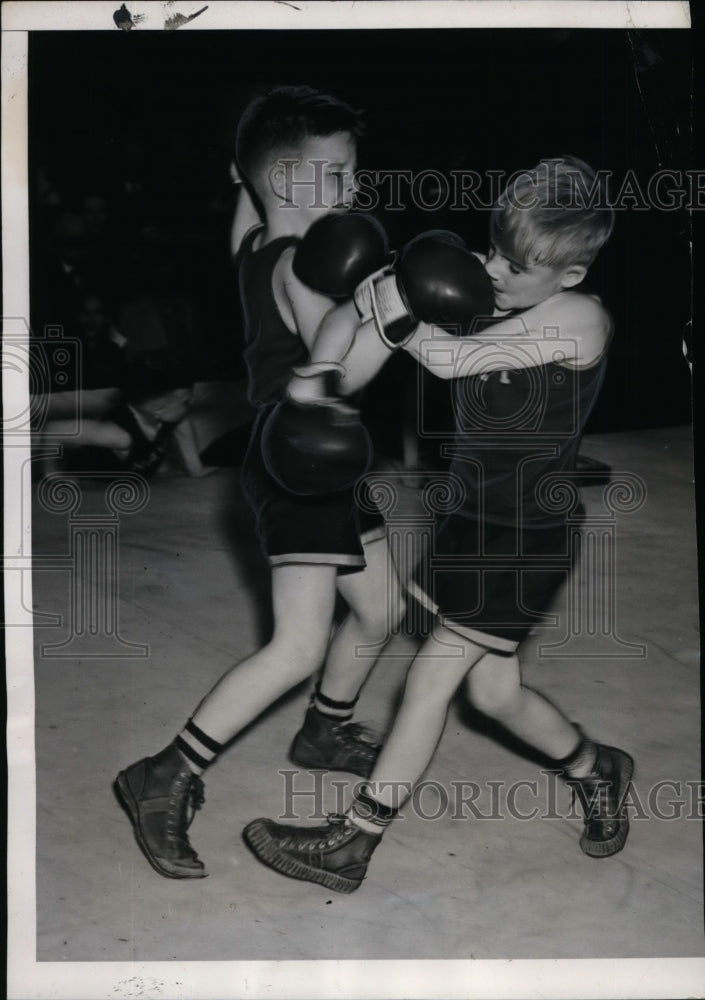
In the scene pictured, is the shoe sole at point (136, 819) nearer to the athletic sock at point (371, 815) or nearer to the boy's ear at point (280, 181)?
the athletic sock at point (371, 815)

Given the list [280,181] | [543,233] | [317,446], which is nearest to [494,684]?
[317,446]

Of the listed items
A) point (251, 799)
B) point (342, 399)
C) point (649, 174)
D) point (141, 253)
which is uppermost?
point (649, 174)

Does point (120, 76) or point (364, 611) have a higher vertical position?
point (120, 76)

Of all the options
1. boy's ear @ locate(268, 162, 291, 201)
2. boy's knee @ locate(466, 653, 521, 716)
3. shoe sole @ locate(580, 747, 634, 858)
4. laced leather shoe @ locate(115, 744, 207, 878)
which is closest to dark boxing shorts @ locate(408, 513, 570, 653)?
boy's knee @ locate(466, 653, 521, 716)

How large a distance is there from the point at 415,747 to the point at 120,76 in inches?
50.8

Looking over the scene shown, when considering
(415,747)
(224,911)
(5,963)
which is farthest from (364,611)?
(5,963)

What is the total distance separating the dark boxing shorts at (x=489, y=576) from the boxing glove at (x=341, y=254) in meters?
0.45

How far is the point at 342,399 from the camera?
2.03m

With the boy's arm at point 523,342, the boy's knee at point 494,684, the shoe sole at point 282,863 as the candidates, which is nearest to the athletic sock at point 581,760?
the boy's knee at point 494,684

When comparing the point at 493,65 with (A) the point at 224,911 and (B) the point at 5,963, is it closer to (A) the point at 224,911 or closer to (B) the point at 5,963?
(A) the point at 224,911

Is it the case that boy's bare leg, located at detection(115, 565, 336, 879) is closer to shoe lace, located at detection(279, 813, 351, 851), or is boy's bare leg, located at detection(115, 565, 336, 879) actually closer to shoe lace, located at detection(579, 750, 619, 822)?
shoe lace, located at detection(279, 813, 351, 851)

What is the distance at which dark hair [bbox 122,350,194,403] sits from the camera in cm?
211

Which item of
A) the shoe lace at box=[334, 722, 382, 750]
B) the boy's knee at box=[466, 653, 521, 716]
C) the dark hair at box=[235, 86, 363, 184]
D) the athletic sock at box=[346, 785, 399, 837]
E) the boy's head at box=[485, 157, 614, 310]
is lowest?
the athletic sock at box=[346, 785, 399, 837]

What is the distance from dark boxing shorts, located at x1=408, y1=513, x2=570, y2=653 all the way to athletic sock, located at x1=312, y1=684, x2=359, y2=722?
9.1 inches
